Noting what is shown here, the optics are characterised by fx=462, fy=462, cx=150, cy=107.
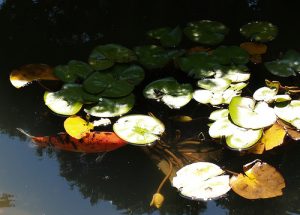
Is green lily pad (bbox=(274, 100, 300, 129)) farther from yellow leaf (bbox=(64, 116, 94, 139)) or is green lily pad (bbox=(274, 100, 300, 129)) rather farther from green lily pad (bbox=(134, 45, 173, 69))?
yellow leaf (bbox=(64, 116, 94, 139))

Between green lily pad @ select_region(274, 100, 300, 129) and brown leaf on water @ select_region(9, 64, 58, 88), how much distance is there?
1133 millimetres

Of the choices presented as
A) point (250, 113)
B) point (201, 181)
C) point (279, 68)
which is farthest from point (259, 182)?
point (279, 68)

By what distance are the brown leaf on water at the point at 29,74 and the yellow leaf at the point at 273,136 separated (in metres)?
1.10

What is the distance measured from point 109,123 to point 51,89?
0.41 metres

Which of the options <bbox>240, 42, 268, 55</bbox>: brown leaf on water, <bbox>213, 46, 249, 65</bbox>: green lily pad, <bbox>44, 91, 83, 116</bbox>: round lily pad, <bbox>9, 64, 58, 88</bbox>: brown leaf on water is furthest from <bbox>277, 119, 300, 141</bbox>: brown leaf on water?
<bbox>9, 64, 58, 88</bbox>: brown leaf on water

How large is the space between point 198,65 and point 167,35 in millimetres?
339

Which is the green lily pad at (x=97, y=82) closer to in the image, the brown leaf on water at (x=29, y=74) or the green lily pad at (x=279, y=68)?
the brown leaf on water at (x=29, y=74)

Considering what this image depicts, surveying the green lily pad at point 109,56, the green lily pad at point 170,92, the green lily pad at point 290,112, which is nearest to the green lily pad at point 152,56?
the green lily pad at point 109,56

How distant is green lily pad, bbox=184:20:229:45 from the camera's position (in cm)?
Result: 266

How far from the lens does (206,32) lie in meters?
2.73

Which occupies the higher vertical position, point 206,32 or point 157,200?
point 206,32

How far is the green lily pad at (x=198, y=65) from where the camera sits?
241 cm

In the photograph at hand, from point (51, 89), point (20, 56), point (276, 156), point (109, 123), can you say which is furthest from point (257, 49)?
point (20, 56)

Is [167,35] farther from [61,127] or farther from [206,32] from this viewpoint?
[61,127]
